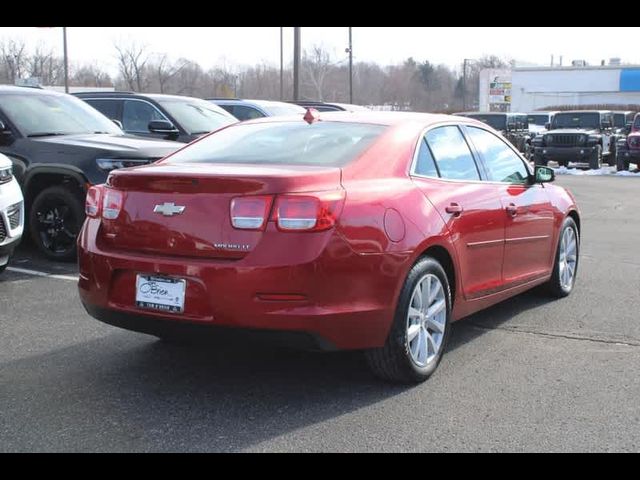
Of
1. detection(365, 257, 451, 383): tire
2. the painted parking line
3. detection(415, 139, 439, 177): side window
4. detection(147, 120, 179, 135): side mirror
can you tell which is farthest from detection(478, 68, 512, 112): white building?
detection(365, 257, 451, 383): tire

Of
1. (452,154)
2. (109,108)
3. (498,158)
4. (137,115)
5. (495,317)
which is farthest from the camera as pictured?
(109,108)

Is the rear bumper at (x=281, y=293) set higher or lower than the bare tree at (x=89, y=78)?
lower

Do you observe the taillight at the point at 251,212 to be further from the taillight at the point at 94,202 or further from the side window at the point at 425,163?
the side window at the point at 425,163

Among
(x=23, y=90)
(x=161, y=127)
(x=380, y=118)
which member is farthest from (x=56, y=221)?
(x=380, y=118)

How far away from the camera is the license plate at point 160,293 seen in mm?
3957

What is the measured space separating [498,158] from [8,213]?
4172 mm

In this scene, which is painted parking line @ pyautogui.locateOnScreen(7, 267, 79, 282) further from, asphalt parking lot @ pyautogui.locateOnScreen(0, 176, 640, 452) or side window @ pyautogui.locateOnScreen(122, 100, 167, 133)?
side window @ pyautogui.locateOnScreen(122, 100, 167, 133)

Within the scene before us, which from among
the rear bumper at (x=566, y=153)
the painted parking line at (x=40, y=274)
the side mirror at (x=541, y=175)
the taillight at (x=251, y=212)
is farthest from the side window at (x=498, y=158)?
the rear bumper at (x=566, y=153)

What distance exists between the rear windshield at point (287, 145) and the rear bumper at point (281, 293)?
0.72m

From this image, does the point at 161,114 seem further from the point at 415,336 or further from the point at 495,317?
the point at 415,336

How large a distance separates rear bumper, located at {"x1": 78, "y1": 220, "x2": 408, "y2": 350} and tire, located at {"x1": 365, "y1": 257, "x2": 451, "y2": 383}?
0.36 ft

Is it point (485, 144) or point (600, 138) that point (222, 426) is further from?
point (600, 138)

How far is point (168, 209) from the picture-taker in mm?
4051

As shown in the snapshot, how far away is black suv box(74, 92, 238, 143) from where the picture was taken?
10945mm
